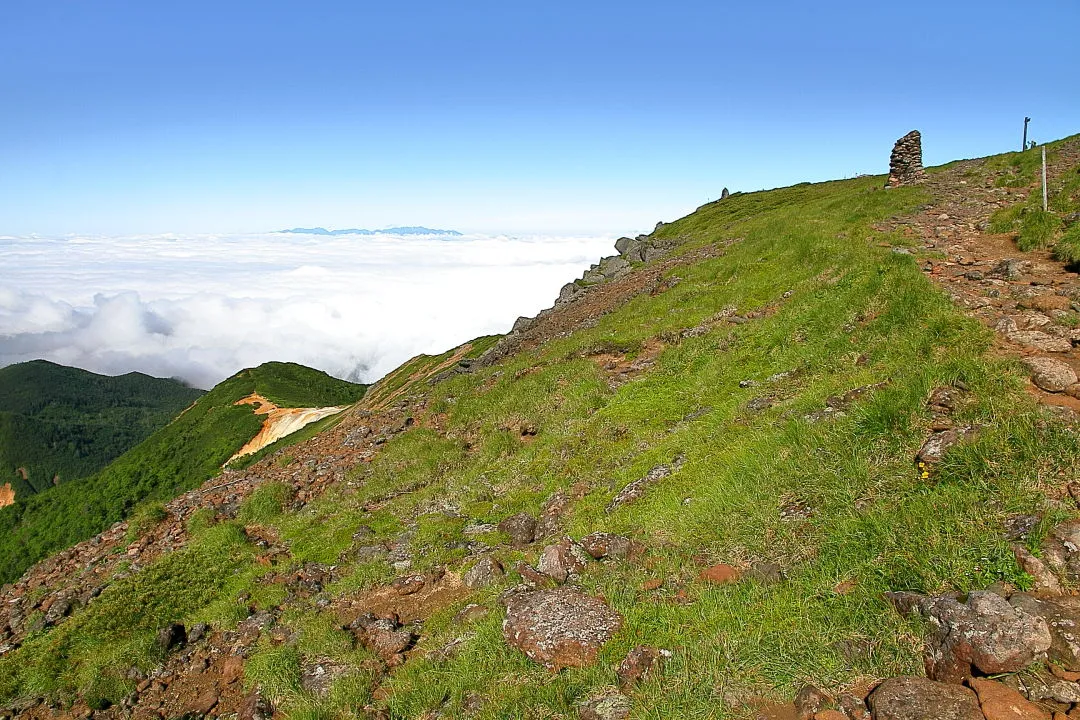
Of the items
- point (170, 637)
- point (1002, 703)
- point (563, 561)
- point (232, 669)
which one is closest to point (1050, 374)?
point (1002, 703)

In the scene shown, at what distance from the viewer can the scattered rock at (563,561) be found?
738 centimetres

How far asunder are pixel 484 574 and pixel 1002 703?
609cm

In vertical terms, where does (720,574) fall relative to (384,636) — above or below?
above

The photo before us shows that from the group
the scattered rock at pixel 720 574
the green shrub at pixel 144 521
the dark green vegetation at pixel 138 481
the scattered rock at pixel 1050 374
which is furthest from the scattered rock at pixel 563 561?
the dark green vegetation at pixel 138 481

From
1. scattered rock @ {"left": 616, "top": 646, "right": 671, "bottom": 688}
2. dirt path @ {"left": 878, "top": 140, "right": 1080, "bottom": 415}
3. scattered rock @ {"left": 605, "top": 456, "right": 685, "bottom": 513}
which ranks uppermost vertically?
dirt path @ {"left": 878, "top": 140, "right": 1080, "bottom": 415}

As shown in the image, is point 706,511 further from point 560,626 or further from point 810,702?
point 810,702

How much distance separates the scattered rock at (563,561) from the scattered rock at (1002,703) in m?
4.24

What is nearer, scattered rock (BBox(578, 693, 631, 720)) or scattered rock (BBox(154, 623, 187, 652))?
scattered rock (BBox(578, 693, 631, 720))

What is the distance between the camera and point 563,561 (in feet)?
24.6

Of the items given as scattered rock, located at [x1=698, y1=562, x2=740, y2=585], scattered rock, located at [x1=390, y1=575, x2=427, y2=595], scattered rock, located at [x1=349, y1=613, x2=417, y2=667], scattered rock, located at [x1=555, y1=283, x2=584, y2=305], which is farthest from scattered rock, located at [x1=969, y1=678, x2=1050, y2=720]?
scattered rock, located at [x1=555, y1=283, x2=584, y2=305]

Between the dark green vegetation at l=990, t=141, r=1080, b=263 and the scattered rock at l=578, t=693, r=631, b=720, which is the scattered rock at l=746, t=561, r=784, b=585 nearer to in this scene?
the scattered rock at l=578, t=693, r=631, b=720

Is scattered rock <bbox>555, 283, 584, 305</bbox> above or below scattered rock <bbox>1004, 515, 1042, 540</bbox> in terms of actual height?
above

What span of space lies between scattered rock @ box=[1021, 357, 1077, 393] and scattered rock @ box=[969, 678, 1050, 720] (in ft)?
15.4

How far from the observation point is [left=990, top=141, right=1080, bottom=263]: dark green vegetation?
1342cm
